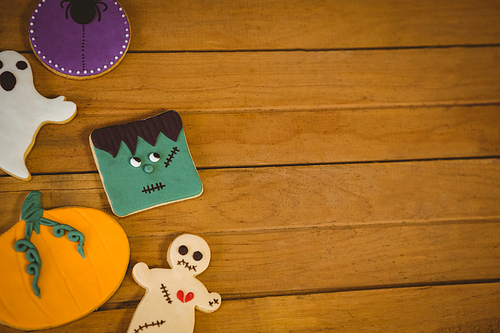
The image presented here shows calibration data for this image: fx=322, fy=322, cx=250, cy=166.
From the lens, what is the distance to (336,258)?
0.80 metres

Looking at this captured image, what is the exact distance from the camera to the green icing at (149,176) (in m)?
0.73

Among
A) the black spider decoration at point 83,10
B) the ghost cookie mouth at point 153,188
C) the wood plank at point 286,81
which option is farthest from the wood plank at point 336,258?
the black spider decoration at point 83,10

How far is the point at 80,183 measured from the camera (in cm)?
76

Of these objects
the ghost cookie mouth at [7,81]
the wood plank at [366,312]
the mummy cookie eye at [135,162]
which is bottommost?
the wood plank at [366,312]

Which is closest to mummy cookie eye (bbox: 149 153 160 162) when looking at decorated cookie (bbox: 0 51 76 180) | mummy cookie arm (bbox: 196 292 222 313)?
decorated cookie (bbox: 0 51 76 180)

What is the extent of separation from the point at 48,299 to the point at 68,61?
542mm

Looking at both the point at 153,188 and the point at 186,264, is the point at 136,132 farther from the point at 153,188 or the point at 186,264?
the point at 186,264

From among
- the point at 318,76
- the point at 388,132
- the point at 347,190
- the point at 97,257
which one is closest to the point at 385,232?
the point at 347,190

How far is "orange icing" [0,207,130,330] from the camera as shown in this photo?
2.24 ft

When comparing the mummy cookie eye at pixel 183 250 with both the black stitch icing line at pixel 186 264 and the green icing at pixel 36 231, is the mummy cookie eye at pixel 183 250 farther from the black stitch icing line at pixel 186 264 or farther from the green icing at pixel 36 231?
the green icing at pixel 36 231

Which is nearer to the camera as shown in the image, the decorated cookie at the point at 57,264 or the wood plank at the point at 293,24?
the decorated cookie at the point at 57,264

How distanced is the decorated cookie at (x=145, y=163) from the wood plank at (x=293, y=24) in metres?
0.23

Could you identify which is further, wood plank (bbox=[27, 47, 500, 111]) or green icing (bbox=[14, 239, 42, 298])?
wood plank (bbox=[27, 47, 500, 111])

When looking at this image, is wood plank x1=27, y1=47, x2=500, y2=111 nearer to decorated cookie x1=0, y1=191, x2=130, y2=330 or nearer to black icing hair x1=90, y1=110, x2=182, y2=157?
black icing hair x1=90, y1=110, x2=182, y2=157
